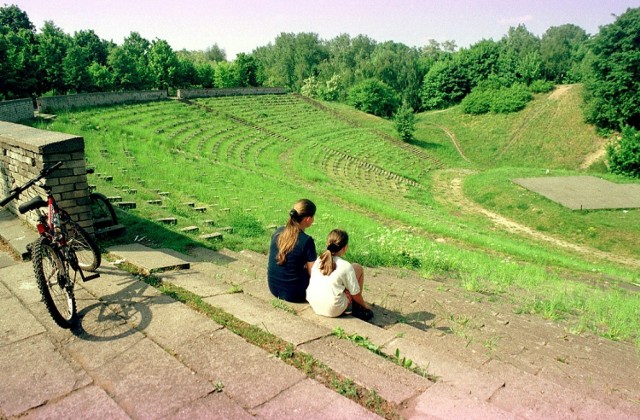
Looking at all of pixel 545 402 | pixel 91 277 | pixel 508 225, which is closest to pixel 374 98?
pixel 508 225

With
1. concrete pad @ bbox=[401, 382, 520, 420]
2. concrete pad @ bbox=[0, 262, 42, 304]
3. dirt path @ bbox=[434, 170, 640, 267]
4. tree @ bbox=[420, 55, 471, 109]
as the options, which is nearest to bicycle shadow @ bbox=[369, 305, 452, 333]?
concrete pad @ bbox=[401, 382, 520, 420]

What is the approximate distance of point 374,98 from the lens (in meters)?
54.3

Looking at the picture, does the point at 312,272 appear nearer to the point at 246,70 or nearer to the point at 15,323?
the point at 15,323

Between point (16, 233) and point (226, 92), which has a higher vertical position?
point (226, 92)

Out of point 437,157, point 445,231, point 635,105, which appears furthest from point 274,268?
point 635,105

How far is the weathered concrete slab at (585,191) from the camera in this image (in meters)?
23.6

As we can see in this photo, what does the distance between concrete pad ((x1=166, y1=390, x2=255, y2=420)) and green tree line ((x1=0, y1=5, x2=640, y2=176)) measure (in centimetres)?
3742

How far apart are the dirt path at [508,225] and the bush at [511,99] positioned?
60.2 ft

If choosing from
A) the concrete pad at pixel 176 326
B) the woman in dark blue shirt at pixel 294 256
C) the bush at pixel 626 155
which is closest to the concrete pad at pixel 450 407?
the concrete pad at pixel 176 326

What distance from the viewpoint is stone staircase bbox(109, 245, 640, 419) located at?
3133mm

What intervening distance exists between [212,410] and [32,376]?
1.60 metres

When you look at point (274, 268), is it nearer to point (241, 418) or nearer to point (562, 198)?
point (241, 418)

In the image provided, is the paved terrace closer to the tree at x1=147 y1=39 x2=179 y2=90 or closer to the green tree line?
the green tree line

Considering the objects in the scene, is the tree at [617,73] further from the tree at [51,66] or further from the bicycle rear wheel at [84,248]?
the tree at [51,66]
